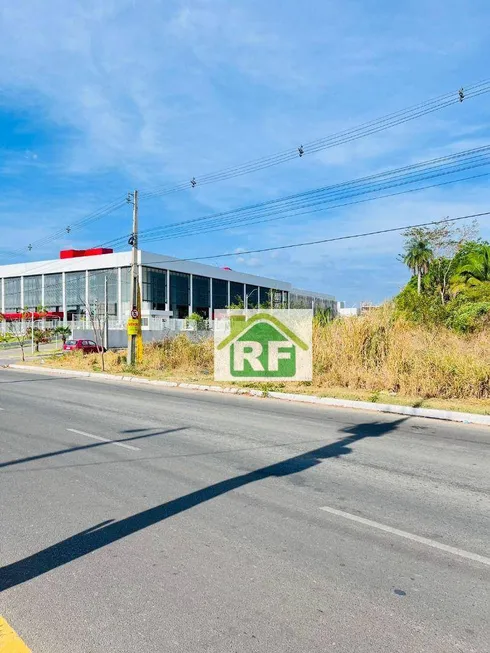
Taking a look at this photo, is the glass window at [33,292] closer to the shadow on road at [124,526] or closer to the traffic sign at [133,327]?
the traffic sign at [133,327]

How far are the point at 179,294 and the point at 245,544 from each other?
6981 cm

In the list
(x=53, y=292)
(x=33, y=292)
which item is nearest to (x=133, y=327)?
(x=53, y=292)

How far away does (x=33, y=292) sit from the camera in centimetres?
7638

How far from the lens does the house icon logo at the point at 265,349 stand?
729 inches

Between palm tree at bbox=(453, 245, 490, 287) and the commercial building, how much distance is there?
80.2 feet

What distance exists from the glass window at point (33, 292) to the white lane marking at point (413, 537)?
7729cm

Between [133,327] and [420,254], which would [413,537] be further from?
[420,254]

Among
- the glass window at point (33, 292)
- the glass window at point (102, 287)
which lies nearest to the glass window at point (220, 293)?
the glass window at point (102, 287)

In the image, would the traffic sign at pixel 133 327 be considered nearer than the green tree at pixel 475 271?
Yes

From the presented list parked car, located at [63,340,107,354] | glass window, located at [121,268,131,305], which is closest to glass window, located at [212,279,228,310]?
glass window, located at [121,268,131,305]

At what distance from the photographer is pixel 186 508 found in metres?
5.20

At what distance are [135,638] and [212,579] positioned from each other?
2.70ft

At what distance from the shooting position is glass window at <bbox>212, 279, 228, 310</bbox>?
80.8 metres

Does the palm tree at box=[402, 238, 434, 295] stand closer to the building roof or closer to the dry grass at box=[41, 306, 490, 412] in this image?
the building roof
